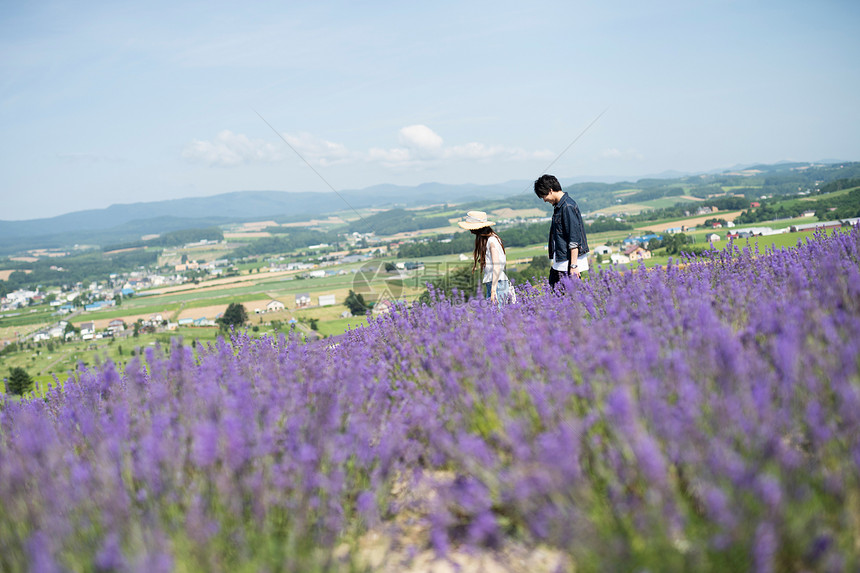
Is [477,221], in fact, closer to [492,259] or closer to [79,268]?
[492,259]

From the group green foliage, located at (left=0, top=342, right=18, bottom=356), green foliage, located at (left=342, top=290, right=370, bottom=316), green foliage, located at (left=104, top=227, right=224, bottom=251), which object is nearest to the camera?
green foliage, located at (left=342, top=290, right=370, bottom=316)

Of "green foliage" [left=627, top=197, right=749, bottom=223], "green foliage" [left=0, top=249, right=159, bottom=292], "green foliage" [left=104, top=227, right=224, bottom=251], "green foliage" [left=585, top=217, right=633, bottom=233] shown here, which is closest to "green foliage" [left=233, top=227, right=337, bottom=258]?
"green foliage" [left=104, top=227, right=224, bottom=251]

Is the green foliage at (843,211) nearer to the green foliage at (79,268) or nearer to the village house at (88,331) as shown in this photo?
the village house at (88,331)

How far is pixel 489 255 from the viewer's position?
5.59 metres

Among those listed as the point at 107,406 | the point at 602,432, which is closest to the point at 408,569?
the point at 602,432

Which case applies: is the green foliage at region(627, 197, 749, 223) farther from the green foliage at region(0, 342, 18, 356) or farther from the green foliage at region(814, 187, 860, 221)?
the green foliage at region(0, 342, 18, 356)

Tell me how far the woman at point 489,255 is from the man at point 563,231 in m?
0.54

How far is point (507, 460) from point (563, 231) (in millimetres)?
3749

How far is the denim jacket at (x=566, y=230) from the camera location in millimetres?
5266

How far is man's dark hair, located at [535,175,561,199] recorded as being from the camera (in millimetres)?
5316

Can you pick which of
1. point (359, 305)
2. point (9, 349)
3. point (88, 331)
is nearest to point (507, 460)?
point (359, 305)

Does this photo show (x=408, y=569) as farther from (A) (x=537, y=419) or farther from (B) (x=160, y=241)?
(B) (x=160, y=241)

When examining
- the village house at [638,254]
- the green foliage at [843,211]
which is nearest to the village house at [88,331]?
the village house at [638,254]

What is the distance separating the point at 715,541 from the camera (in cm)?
128
